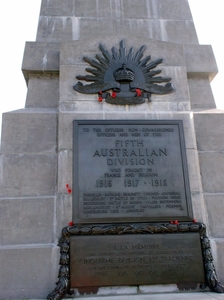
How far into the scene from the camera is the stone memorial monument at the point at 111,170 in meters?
4.90

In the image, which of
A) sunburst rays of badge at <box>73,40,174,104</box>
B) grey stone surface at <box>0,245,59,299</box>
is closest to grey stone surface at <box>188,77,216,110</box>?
sunburst rays of badge at <box>73,40,174,104</box>

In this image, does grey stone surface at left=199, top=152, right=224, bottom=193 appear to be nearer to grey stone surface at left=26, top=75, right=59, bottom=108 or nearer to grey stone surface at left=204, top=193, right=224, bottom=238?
grey stone surface at left=204, top=193, right=224, bottom=238

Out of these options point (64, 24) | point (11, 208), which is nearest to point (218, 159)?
point (11, 208)

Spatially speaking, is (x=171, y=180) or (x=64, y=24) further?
(x=64, y=24)

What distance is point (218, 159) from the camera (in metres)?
5.98

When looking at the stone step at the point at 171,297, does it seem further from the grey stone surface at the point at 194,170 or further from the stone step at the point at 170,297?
the grey stone surface at the point at 194,170

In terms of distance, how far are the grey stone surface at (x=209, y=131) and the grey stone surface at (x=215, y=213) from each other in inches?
38.4

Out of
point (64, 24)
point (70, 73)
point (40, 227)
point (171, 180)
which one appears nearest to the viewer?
point (40, 227)

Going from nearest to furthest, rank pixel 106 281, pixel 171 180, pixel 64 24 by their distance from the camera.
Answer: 1. pixel 106 281
2. pixel 171 180
3. pixel 64 24

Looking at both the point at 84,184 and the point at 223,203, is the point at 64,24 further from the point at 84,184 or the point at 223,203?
the point at 223,203

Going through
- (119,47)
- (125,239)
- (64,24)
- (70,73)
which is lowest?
(125,239)

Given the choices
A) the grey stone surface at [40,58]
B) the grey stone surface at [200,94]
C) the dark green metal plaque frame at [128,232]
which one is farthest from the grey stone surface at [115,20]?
the dark green metal plaque frame at [128,232]

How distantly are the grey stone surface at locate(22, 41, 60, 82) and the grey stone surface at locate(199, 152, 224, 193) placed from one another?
3.53m

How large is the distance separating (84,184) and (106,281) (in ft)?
5.15
